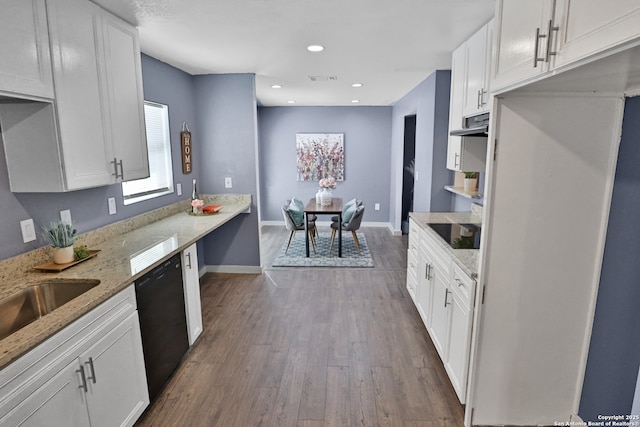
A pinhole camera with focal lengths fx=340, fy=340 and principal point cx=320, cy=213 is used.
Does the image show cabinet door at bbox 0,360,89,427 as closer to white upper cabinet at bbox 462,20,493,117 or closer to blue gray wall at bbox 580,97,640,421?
blue gray wall at bbox 580,97,640,421

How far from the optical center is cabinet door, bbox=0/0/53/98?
1.50 metres

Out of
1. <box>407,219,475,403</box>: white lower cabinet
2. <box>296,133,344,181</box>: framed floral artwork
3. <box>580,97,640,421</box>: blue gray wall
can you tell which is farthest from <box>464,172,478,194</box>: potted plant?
<box>296,133,344,181</box>: framed floral artwork

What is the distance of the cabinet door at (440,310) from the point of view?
2.28 m

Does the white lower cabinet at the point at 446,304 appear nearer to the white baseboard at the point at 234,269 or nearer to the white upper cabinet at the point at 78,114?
the white baseboard at the point at 234,269

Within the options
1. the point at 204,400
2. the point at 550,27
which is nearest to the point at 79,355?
the point at 204,400

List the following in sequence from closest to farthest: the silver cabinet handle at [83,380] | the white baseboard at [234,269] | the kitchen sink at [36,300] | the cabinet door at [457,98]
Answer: the silver cabinet handle at [83,380]
the kitchen sink at [36,300]
the cabinet door at [457,98]
the white baseboard at [234,269]

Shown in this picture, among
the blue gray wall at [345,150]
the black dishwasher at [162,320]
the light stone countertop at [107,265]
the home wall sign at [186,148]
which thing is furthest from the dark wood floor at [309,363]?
the blue gray wall at [345,150]

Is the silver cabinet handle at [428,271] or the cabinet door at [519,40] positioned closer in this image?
the cabinet door at [519,40]

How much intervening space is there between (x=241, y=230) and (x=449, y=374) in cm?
288

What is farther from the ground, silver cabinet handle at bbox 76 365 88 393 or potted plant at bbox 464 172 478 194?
potted plant at bbox 464 172 478 194

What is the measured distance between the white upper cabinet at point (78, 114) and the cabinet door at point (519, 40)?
2186 millimetres

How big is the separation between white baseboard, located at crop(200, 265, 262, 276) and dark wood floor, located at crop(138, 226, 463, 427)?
329 millimetres

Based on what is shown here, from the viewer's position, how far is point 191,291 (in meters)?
2.63

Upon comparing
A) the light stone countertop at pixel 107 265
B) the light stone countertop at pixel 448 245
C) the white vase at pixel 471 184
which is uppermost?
the white vase at pixel 471 184
